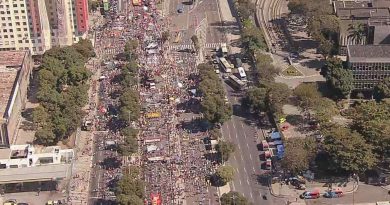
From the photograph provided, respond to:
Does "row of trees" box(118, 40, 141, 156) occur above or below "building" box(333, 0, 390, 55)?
below

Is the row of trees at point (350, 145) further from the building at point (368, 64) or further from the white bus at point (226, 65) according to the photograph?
the white bus at point (226, 65)

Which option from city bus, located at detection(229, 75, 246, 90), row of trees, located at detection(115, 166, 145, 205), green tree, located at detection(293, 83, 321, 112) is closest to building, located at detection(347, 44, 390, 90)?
green tree, located at detection(293, 83, 321, 112)

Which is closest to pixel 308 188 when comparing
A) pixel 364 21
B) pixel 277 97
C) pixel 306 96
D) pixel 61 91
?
pixel 277 97

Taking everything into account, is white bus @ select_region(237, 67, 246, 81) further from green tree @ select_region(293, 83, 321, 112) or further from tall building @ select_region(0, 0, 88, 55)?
tall building @ select_region(0, 0, 88, 55)

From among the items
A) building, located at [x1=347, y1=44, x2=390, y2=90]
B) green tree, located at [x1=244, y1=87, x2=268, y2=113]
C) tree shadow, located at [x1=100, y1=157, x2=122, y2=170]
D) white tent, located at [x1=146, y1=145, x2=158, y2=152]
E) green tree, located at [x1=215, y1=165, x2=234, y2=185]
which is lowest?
tree shadow, located at [x1=100, y1=157, x2=122, y2=170]

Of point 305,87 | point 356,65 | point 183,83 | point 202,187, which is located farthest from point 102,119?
point 356,65

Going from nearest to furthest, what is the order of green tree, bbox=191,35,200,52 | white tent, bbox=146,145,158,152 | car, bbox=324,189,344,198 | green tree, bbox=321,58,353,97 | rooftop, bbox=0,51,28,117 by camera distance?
car, bbox=324,189,344,198, white tent, bbox=146,145,158,152, rooftop, bbox=0,51,28,117, green tree, bbox=321,58,353,97, green tree, bbox=191,35,200,52

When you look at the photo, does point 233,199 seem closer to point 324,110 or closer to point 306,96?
point 324,110

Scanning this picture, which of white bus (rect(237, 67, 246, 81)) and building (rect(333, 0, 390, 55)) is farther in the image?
building (rect(333, 0, 390, 55))
